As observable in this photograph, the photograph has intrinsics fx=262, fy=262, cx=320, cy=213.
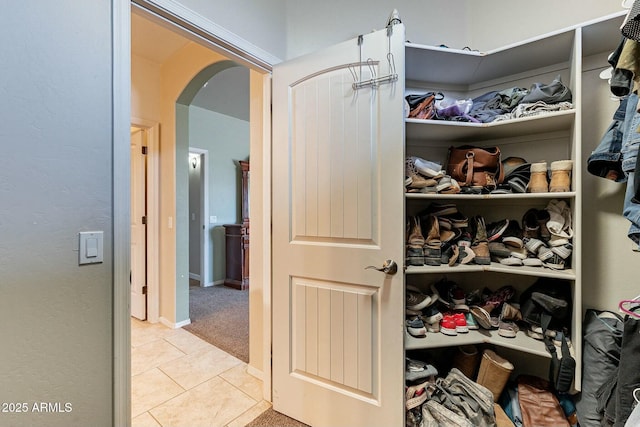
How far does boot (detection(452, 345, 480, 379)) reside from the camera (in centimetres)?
145

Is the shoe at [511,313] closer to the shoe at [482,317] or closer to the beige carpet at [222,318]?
the shoe at [482,317]

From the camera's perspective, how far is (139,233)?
286 cm

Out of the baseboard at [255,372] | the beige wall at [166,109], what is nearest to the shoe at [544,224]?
the baseboard at [255,372]

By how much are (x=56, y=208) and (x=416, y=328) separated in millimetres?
1535

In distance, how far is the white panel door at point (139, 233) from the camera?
2.84 meters

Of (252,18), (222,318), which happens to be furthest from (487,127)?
(222,318)

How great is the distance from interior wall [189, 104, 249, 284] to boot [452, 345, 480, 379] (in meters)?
3.84

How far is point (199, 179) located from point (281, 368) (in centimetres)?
368

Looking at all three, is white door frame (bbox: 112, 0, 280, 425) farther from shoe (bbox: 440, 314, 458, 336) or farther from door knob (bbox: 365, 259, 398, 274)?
shoe (bbox: 440, 314, 458, 336)

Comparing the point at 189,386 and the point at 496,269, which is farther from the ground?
the point at 496,269

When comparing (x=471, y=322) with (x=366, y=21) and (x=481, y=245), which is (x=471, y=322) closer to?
(x=481, y=245)

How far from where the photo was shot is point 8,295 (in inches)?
29.2

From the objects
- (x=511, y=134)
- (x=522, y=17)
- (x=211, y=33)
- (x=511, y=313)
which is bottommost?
(x=511, y=313)

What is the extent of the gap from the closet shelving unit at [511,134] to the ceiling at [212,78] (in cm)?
140
